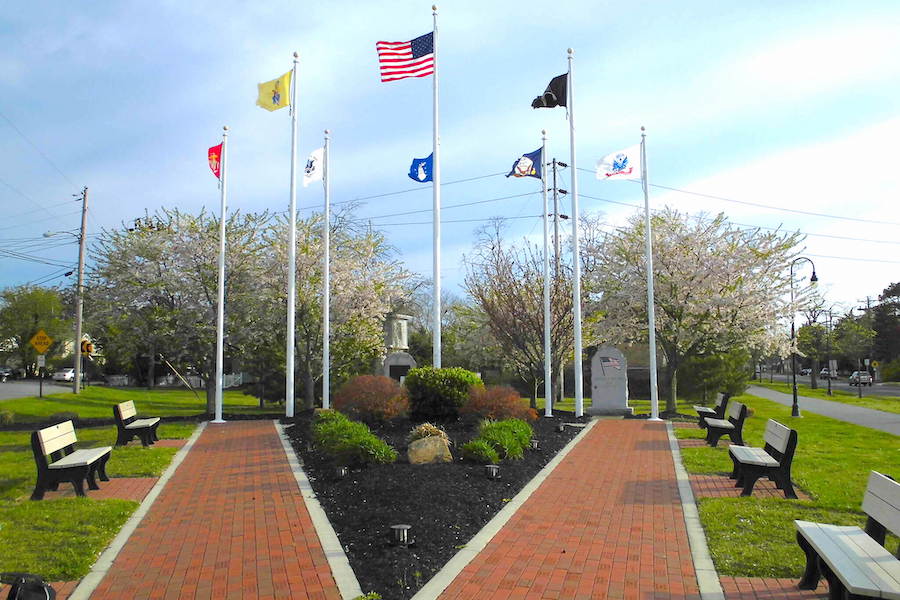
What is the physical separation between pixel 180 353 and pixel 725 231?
17.7 metres

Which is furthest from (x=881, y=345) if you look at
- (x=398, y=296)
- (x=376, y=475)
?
(x=376, y=475)

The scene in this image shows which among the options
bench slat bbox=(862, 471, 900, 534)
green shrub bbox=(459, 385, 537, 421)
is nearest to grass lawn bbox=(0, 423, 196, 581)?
green shrub bbox=(459, 385, 537, 421)

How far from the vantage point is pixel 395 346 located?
27656 mm

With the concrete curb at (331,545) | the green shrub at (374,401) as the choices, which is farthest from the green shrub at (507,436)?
the concrete curb at (331,545)

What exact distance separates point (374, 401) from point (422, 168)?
5.96m

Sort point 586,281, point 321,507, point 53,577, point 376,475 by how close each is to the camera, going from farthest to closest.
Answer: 1. point 586,281
2. point 376,475
3. point 321,507
4. point 53,577

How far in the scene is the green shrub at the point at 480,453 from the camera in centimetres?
975

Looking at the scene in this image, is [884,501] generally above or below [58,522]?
above

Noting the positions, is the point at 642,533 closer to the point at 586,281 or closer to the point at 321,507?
the point at 321,507

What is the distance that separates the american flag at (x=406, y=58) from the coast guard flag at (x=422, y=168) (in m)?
1.93

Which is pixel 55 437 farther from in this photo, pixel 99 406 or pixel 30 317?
pixel 30 317

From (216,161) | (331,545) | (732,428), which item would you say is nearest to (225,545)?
(331,545)

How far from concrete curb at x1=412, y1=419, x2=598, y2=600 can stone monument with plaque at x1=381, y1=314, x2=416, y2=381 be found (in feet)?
47.6

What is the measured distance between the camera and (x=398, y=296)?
1055 inches
